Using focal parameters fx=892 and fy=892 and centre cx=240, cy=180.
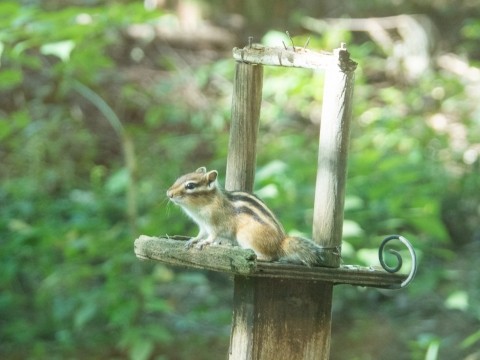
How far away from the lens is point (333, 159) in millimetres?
3070

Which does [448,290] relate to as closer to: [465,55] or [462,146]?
[462,146]

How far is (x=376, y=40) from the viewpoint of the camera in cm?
1109

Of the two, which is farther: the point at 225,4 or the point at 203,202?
the point at 225,4

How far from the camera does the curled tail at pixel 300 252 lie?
9.94 feet

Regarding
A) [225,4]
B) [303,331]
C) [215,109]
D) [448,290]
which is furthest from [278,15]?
[303,331]

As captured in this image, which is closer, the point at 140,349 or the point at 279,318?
the point at 279,318

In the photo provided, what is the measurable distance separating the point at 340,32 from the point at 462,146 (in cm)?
189

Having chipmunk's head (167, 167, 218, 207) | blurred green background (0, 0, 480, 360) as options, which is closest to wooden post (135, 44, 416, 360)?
chipmunk's head (167, 167, 218, 207)

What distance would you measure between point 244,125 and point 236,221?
463 mm

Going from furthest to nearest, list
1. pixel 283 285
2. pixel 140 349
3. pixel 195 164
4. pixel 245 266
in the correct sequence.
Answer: pixel 195 164, pixel 140 349, pixel 283 285, pixel 245 266

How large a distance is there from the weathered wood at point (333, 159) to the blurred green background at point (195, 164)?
1680 mm

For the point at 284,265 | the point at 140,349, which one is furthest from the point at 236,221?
the point at 140,349

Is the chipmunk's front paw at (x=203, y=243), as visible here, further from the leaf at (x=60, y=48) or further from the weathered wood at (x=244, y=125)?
the leaf at (x=60, y=48)

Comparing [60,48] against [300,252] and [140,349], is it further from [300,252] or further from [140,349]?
[300,252]
